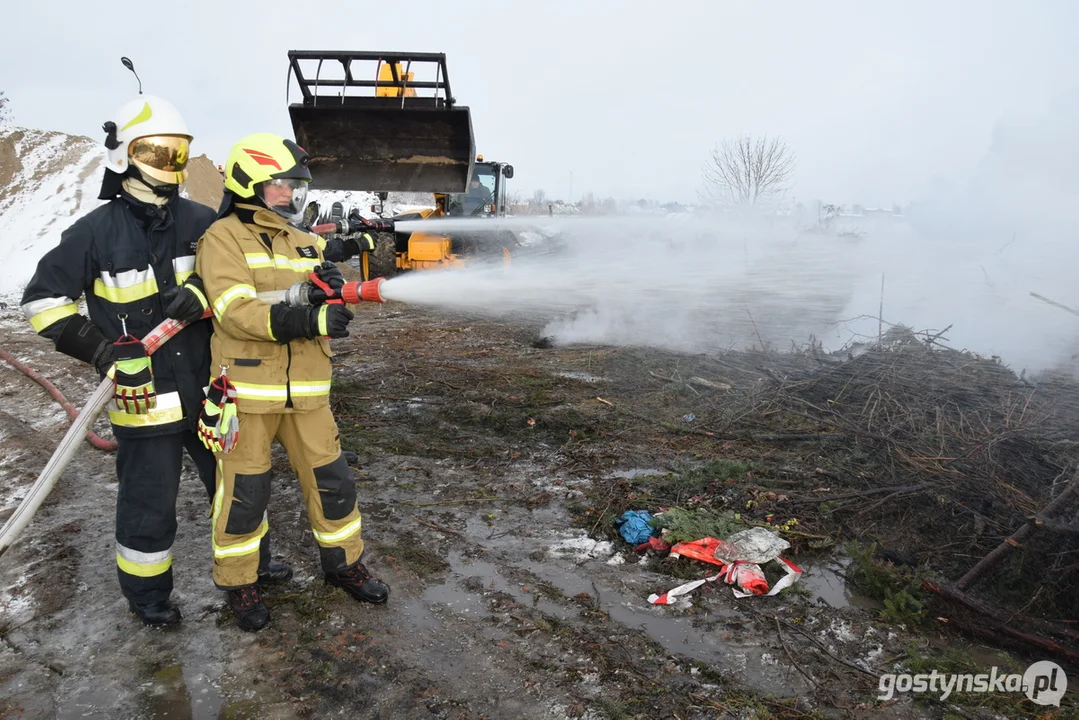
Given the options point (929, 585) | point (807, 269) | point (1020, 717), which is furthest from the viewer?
point (807, 269)

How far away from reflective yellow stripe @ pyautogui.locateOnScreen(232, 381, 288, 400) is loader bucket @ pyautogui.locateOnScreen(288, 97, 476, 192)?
6343 millimetres

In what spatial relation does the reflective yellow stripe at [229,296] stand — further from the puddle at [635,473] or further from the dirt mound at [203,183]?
the dirt mound at [203,183]

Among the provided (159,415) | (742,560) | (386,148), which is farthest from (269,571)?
(386,148)

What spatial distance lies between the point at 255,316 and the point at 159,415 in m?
0.68

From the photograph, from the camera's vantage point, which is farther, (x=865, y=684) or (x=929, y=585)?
(x=929, y=585)

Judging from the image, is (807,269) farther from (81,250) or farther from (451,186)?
(81,250)

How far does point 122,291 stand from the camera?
109 inches

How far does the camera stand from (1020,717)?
2.36m

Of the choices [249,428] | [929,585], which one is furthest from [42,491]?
[929,585]

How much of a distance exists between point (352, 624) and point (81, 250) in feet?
6.35

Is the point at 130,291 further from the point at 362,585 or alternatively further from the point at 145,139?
the point at 362,585

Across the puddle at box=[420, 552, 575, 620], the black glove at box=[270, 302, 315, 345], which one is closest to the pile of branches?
the puddle at box=[420, 552, 575, 620]

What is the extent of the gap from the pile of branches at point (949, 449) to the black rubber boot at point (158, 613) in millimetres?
3479

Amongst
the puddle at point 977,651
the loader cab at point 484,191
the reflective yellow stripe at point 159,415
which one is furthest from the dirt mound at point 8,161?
the puddle at point 977,651
